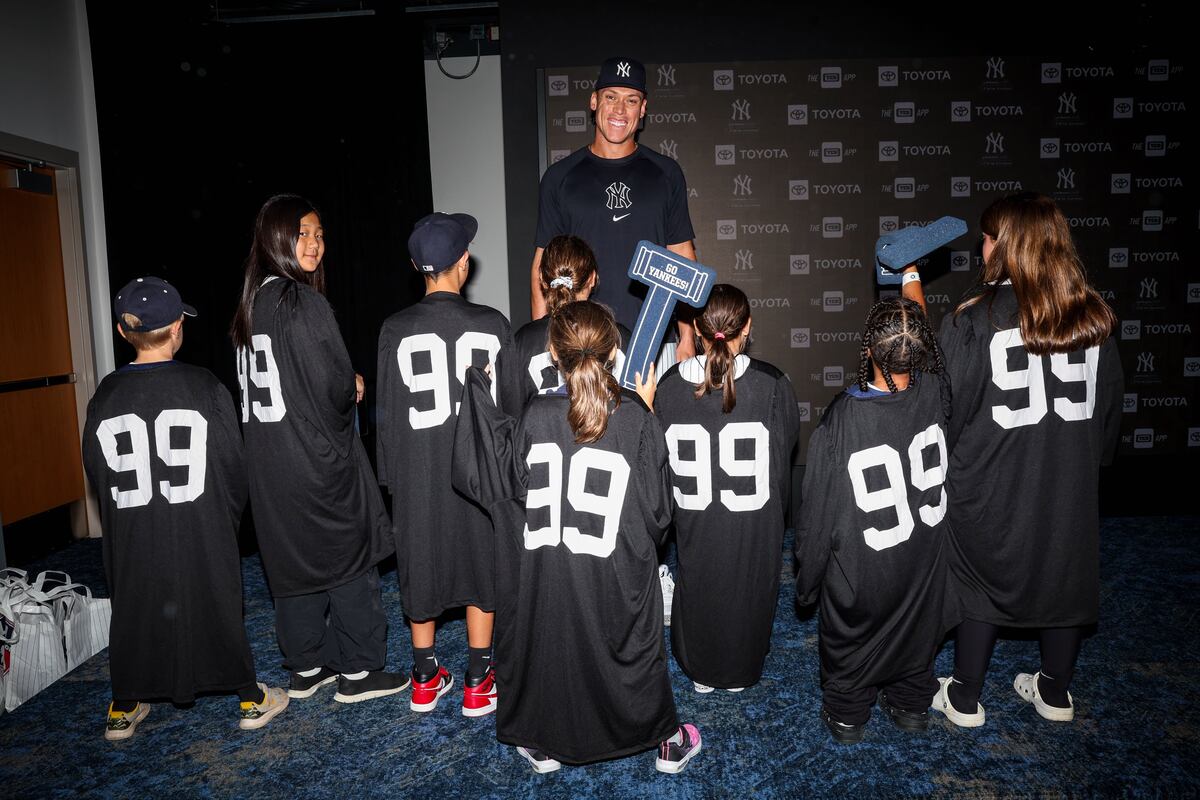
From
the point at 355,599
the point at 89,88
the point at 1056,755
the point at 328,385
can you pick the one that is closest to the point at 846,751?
the point at 1056,755

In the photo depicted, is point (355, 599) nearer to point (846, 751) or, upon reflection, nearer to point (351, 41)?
point (846, 751)

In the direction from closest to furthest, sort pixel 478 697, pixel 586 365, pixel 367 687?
pixel 586 365 → pixel 478 697 → pixel 367 687

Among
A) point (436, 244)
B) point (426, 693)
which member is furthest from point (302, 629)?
point (436, 244)

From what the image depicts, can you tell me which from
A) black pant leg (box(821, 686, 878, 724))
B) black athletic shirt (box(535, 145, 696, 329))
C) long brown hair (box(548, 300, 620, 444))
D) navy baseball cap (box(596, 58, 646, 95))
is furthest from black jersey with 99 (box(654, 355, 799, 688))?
navy baseball cap (box(596, 58, 646, 95))

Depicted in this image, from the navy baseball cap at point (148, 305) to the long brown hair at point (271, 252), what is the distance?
0.19m

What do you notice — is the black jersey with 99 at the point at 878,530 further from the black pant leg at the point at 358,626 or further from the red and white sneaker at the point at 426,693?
the black pant leg at the point at 358,626

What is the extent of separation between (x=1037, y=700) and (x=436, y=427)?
2.19 metres

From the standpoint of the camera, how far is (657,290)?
1957mm

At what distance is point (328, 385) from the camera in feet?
7.88

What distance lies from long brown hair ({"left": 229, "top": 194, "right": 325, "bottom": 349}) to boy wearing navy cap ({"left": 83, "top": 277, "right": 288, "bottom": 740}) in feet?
0.61

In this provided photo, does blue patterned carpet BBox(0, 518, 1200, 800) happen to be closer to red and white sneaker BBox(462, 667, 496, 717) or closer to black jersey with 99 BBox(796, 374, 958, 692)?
red and white sneaker BBox(462, 667, 496, 717)

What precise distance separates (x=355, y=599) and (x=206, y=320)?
268 centimetres

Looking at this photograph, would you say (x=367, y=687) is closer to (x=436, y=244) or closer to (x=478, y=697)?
(x=478, y=697)

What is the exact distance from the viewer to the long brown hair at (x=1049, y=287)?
6.98 ft
